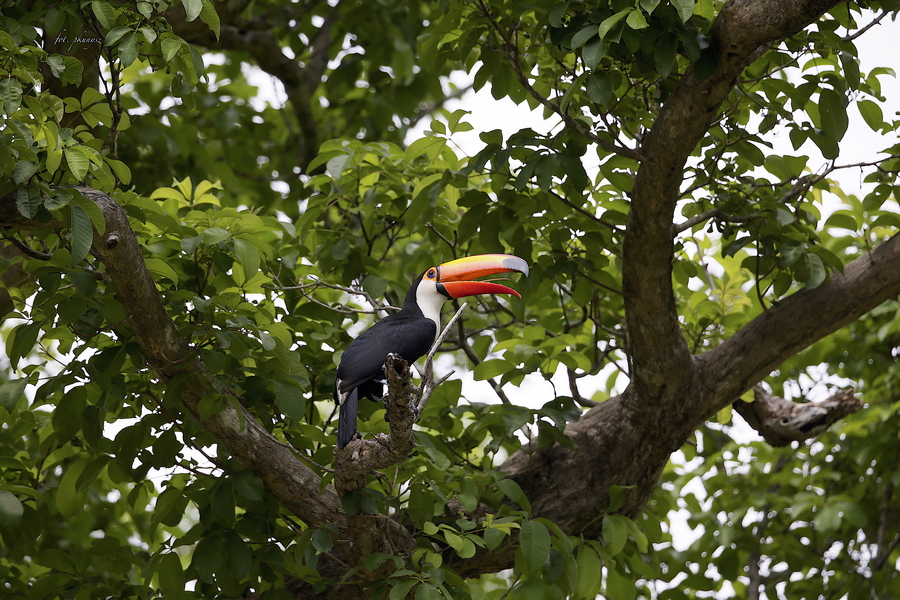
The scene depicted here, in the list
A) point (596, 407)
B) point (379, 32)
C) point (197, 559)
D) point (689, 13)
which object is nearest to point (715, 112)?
point (689, 13)

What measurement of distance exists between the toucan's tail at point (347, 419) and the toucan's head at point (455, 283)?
72 centimetres

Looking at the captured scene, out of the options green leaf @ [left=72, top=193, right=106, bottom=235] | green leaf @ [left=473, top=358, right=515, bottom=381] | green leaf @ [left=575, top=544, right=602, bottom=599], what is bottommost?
green leaf @ [left=575, top=544, right=602, bottom=599]

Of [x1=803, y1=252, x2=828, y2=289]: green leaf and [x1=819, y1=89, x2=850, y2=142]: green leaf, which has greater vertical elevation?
[x1=819, y1=89, x2=850, y2=142]: green leaf

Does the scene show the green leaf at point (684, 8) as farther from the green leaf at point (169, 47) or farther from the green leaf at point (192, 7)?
the green leaf at point (169, 47)

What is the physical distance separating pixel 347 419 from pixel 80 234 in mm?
1234

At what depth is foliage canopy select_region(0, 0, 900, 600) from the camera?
10.9 feet

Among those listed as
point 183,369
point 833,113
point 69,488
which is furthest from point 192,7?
point 833,113

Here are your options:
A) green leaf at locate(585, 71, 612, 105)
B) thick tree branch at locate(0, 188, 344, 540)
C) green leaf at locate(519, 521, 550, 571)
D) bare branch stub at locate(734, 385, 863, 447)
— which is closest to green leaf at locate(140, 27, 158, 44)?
thick tree branch at locate(0, 188, 344, 540)

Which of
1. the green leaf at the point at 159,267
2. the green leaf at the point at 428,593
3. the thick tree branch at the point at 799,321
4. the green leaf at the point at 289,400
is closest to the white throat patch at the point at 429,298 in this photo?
the green leaf at the point at 289,400

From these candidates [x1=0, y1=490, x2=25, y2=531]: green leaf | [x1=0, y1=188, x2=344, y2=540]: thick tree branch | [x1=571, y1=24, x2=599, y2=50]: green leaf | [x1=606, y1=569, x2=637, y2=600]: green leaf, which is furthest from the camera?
[x1=606, y1=569, x2=637, y2=600]: green leaf

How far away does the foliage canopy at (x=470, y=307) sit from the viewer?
131 inches

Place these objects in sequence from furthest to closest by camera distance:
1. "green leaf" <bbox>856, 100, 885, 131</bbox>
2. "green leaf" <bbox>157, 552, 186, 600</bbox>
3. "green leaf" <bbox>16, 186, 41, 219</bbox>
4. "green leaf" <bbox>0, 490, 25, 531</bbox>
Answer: "green leaf" <bbox>856, 100, 885, 131</bbox> < "green leaf" <bbox>157, 552, 186, 600</bbox> < "green leaf" <bbox>0, 490, 25, 531</bbox> < "green leaf" <bbox>16, 186, 41, 219</bbox>

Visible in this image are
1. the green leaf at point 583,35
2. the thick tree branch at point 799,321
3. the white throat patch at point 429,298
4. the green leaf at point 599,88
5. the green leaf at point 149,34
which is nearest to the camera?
the green leaf at point 149,34

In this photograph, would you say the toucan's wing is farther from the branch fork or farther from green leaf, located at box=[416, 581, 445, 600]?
green leaf, located at box=[416, 581, 445, 600]
